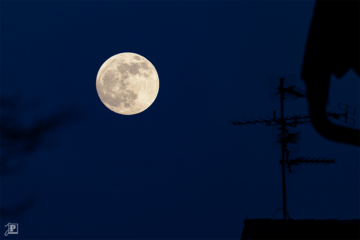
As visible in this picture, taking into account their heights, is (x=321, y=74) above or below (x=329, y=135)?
above

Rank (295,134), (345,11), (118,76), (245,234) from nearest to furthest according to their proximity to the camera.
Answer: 1. (345,11)
2. (245,234)
3. (295,134)
4. (118,76)

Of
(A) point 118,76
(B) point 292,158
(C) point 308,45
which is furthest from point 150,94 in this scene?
(C) point 308,45

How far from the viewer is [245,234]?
998cm

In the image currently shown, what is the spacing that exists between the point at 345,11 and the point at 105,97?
62.7 ft

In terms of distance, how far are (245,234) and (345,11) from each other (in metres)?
8.88

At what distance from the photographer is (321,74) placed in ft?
8.57

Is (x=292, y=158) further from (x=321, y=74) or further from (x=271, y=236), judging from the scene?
(x=321, y=74)

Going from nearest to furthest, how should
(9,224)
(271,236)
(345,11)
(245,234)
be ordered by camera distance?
(345,11), (271,236), (245,234), (9,224)

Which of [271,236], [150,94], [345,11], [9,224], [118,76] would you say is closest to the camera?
[345,11]

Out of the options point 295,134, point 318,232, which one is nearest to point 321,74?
point 318,232

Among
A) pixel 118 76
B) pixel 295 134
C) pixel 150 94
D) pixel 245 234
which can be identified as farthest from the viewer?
pixel 150 94

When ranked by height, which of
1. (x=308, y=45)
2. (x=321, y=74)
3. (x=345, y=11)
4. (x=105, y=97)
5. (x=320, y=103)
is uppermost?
(x=105, y=97)

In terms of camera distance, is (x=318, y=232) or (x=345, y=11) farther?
(x=318, y=232)

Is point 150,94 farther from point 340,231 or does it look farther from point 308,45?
point 308,45
